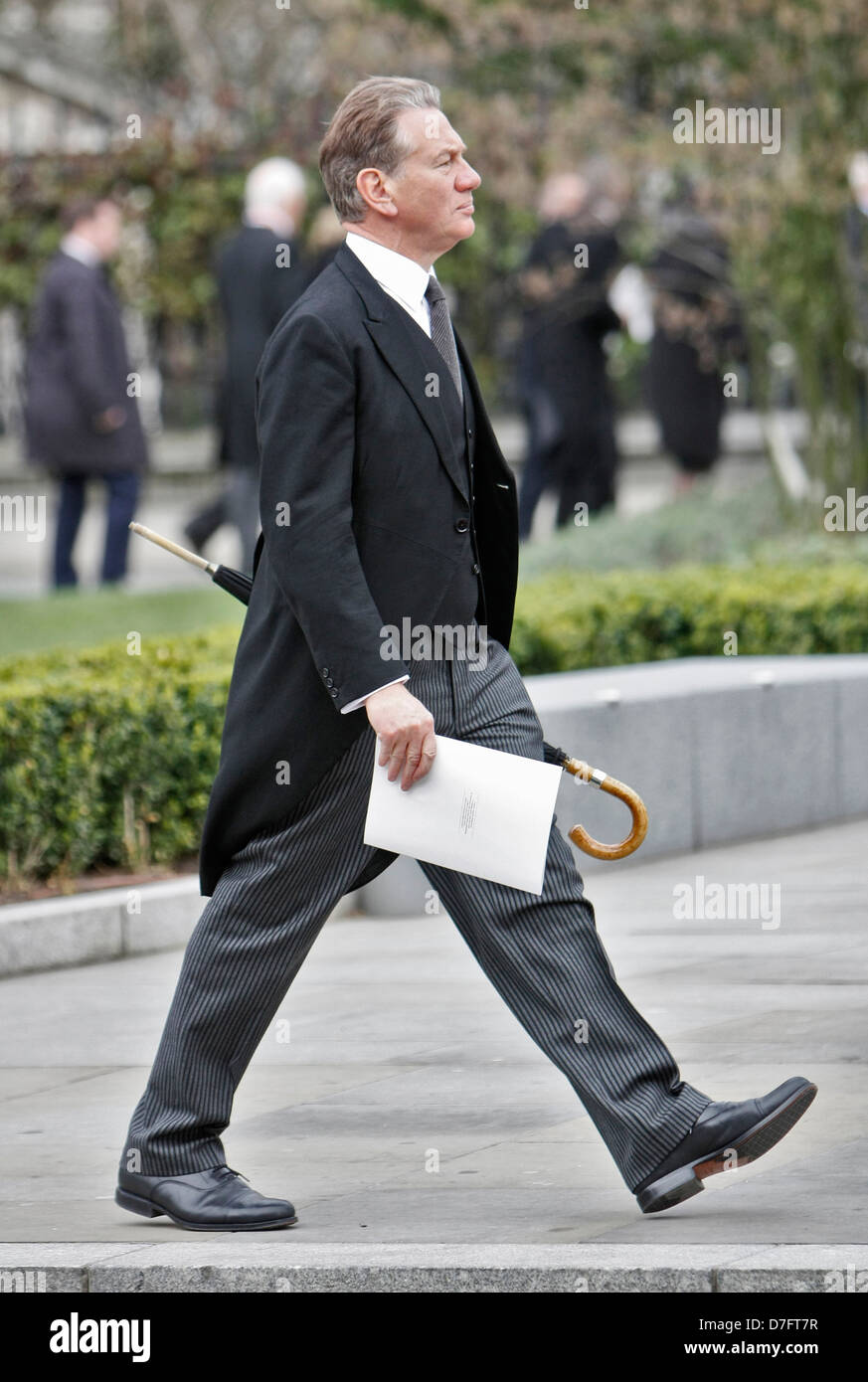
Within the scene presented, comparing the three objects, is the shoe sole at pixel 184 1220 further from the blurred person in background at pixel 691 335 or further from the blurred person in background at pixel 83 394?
the blurred person in background at pixel 691 335

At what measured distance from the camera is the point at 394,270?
15.2ft

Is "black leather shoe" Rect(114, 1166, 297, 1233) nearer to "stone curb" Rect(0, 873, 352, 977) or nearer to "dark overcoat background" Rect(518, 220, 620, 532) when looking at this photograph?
"stone curb" Rect(0, 873, 352, 977)

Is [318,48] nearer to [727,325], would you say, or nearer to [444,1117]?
[727,325]

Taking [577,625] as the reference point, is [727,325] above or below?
above

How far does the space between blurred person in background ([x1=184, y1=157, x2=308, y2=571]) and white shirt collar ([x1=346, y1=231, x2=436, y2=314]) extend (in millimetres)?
8865

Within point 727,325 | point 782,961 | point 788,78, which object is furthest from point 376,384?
point 727,325

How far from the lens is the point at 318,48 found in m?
22.3

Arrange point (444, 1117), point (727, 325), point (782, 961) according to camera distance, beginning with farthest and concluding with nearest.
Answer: point (727, 325) < point (782, 961) < point (444, 1117)

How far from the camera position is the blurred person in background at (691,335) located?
1602 centimetres

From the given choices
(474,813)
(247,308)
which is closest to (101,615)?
(247,308)

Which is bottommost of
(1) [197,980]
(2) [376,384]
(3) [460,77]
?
(1) [197,980]

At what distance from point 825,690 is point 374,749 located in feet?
16.2

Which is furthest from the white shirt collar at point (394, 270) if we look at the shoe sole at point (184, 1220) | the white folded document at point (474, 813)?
the shoe sole at point (184, 1220)

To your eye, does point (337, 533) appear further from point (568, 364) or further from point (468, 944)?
point (568, 364)
